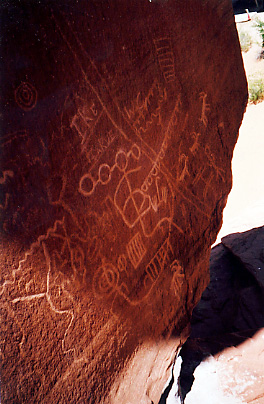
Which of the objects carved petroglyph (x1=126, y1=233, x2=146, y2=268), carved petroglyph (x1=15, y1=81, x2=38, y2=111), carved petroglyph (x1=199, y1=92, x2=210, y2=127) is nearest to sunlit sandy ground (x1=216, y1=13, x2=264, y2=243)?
carved petroglyph (x1=199, y1=92, x2=210, y2=127)

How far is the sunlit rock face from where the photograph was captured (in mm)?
1067

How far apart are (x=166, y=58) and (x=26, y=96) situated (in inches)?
36.1

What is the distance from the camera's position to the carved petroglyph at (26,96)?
1.05 metres

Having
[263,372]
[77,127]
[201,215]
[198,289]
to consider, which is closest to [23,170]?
[77,127]

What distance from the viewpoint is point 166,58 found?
1.77m

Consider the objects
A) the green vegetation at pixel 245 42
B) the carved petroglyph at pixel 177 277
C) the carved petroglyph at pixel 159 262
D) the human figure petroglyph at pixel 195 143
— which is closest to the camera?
the carved petroglyph at pixel 159 262

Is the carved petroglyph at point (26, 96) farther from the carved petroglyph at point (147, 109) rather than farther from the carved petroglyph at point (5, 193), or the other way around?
the carved petroglyph at point (147, 109)

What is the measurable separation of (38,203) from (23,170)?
0.11 metres

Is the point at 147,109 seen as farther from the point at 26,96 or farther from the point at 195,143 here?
the point at 26,96

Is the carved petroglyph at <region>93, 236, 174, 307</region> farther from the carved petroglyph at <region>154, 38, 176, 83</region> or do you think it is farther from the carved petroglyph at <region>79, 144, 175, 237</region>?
the carved petroglyph at <region>154, 38, 176, 83</region>

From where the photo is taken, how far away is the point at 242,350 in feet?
7.57

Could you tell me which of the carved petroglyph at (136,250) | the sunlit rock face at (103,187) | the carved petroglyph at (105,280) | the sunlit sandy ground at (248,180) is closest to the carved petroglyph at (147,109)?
the sunlit rock face at (103,187)

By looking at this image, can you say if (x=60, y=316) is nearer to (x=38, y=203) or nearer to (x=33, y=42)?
(x=38, y=203)

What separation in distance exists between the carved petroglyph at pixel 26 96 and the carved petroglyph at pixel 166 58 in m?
0.82
